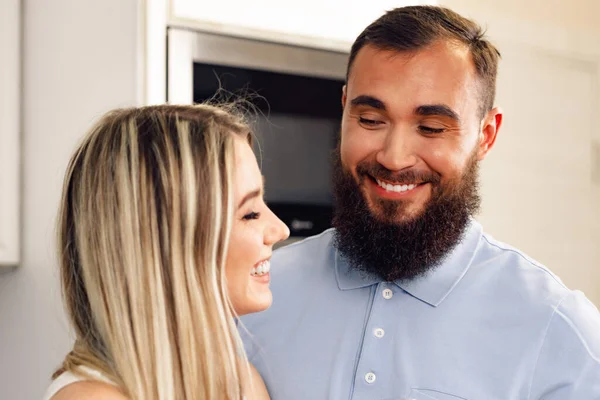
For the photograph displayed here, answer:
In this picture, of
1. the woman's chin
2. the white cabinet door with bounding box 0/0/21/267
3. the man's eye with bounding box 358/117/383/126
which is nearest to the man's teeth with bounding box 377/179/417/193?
the man's eye with bounding box 358/117/383/126

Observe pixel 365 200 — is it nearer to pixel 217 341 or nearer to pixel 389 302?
pixel 389 302

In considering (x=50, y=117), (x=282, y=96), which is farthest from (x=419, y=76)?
(x=50, y=117)

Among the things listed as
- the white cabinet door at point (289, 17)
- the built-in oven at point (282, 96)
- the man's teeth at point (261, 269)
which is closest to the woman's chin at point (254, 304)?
the man's teeth at point (261, 269)

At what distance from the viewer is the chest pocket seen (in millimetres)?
1382

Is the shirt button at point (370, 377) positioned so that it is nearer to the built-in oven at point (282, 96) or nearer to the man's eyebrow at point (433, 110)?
the man's eyebrow at point (433, 110)

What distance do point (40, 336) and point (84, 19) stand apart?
79 cm

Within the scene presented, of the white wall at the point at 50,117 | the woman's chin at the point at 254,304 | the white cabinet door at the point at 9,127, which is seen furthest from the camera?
the white cabinet door at the point at 9,127

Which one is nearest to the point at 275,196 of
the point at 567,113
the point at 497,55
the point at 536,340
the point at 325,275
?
the point at 325,275

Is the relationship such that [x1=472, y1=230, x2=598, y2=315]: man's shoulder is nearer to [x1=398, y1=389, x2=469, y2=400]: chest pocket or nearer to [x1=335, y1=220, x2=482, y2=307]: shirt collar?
[x1=335, y1=220, x2=482, y2=307]: shirt collar

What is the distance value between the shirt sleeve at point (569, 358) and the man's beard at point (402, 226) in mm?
251

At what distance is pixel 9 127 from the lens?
2164 mm

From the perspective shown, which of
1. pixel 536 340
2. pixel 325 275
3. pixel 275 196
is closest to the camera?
pixel 536 340

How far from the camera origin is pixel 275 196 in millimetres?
2166

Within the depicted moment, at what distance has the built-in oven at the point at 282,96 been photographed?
6.53 ft
